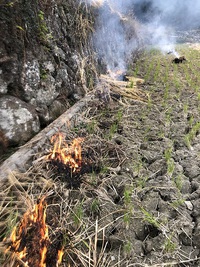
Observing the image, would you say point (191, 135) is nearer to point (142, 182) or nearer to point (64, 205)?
point (142, 182)

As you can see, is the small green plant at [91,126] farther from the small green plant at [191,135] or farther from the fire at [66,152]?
the small green plant at [191,135]

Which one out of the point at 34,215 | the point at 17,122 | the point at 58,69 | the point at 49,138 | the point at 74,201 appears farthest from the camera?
the point at 58,69

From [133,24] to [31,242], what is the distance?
9240mm

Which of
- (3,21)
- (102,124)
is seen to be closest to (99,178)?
(102,124)

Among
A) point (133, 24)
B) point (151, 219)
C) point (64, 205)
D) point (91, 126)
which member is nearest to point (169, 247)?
A: point (151, 219)

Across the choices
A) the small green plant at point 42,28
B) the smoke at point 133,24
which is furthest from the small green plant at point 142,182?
the smoke at point 133,24

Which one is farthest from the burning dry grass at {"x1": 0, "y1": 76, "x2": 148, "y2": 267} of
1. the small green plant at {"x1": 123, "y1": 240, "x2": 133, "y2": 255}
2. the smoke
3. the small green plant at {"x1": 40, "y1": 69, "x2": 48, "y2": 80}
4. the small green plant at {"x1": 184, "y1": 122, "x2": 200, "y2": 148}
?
the smoke

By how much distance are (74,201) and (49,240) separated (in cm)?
48

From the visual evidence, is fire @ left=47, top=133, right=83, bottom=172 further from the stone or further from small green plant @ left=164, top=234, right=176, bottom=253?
small green plant @ left=164, top=234, right=176, bottom=253

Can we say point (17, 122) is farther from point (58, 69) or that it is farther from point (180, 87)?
point (180, 87)

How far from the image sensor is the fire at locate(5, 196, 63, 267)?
137 centimetres

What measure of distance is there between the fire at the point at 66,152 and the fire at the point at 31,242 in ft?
2.20

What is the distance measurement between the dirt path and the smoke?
113 inches

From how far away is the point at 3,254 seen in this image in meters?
1.37
